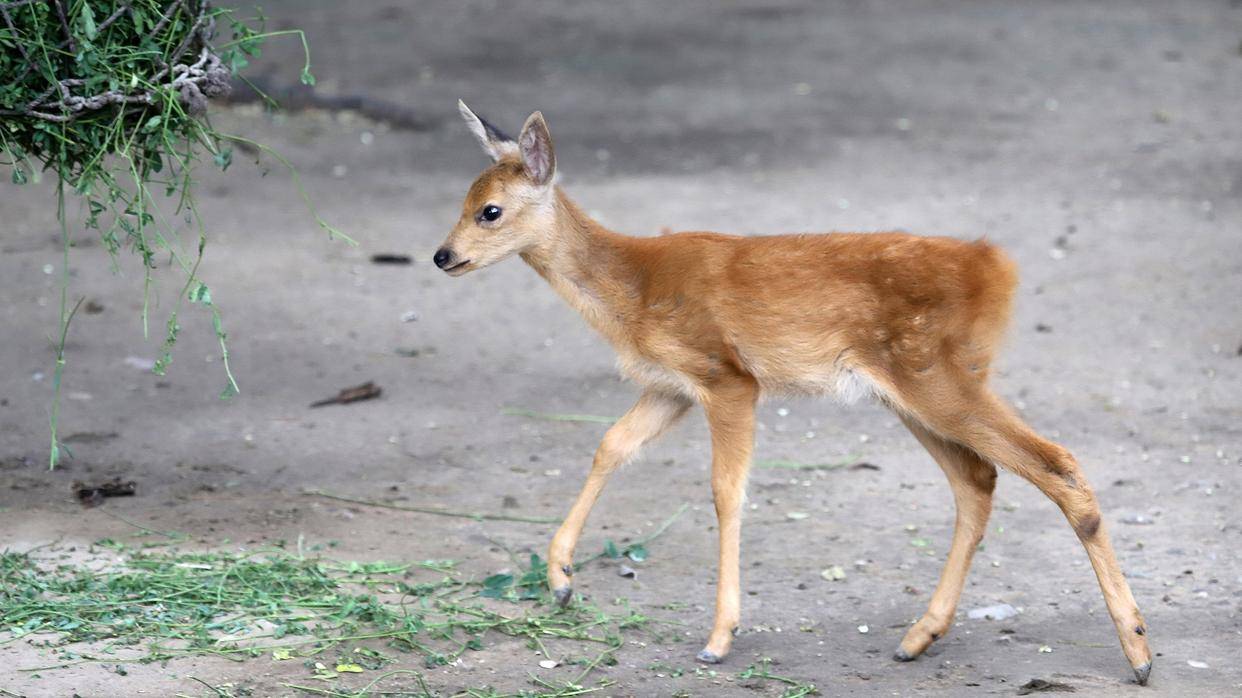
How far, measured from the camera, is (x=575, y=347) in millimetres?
9234

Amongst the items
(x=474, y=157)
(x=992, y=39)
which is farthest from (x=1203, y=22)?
(x=474, y=157)

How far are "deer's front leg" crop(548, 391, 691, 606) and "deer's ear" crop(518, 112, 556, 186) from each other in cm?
95

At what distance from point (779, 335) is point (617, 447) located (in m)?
0.81

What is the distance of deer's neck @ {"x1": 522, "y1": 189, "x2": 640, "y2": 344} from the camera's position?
6.05m

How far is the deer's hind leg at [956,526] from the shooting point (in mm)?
5730

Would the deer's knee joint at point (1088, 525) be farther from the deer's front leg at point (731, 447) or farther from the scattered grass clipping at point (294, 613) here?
the scattered grass clipping at point (294, 613)

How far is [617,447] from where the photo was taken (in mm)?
6113

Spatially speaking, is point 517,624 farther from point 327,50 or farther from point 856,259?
point 327,50

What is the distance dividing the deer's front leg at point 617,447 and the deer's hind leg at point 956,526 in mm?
935

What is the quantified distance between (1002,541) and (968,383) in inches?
56.6

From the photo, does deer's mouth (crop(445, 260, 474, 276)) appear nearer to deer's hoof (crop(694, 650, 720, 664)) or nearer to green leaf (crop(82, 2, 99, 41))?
green leaf (crop(82, 2, 99, 41))

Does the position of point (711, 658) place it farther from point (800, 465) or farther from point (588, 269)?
point (800, 465)

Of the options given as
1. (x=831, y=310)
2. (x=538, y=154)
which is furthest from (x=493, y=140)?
(x=831, y=310)

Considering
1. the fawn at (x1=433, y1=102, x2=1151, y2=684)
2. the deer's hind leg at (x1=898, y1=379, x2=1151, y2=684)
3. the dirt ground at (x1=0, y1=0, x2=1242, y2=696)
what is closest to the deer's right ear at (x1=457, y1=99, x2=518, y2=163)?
the fawn at (x1=433, y1=102, x2=1151, y2=684)
